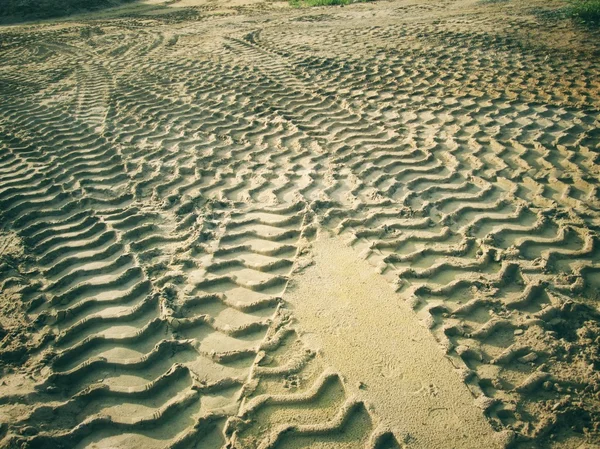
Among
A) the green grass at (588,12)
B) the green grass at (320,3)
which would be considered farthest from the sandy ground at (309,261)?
the green grass at (320,3)

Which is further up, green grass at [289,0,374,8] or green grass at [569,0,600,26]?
green grass at [289,0,374,8]

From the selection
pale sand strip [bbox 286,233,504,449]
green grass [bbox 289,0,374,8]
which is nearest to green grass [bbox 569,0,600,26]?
green grass [bbox 289,0,374,8]

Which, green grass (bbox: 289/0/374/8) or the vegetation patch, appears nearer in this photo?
green grass (bbox: 289/0/374/8)

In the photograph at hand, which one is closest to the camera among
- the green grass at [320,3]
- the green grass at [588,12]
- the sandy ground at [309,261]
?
the sandy ground at [309,261]

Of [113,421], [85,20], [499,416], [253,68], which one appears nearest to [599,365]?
[499,416]

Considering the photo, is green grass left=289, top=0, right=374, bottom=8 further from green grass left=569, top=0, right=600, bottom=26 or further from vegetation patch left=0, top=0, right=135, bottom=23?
vegetation patch left=0, top=0, right=135, bottom=23

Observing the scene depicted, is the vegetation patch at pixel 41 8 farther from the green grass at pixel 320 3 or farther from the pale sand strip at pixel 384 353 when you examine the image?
the pale sand strip at pixel 384 353

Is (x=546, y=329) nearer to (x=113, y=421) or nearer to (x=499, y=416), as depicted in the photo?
(x=499, y=416)
